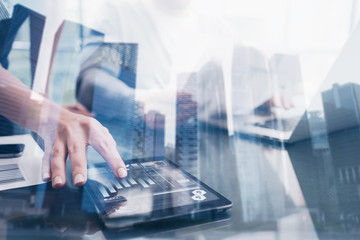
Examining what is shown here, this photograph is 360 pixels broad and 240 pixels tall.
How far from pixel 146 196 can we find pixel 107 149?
0.18 metres

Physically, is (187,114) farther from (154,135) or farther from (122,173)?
(122,173)

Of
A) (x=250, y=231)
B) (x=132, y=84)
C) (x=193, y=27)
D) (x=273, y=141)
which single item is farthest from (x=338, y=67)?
(x=132, y=84)

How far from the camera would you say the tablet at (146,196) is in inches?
15.1

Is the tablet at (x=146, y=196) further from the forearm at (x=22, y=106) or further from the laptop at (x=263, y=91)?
the laptop at (x=263, y=91)

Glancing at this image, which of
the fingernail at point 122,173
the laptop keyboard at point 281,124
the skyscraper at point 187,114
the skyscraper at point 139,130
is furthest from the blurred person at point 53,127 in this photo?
the laptop keyboard at point 281,124

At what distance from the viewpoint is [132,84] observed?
994 mm

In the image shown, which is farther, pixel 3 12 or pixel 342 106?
pixel 342 106

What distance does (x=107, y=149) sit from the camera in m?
0.54

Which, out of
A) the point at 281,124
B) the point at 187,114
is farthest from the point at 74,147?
the point at 281,124

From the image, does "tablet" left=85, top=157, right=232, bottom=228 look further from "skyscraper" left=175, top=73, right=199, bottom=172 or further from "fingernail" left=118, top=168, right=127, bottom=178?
"skyscraper" left=175, top=73, right=199, bottom=172

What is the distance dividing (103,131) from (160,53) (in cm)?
59

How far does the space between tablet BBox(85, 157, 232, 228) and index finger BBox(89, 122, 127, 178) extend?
2cm

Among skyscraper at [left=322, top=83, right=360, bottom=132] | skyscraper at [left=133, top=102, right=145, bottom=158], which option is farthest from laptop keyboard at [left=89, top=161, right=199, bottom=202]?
skyscraper at [left=322, top=83, right=360, bottom=132]

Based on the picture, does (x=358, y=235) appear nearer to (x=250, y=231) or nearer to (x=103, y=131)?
(x=250, y=231)
